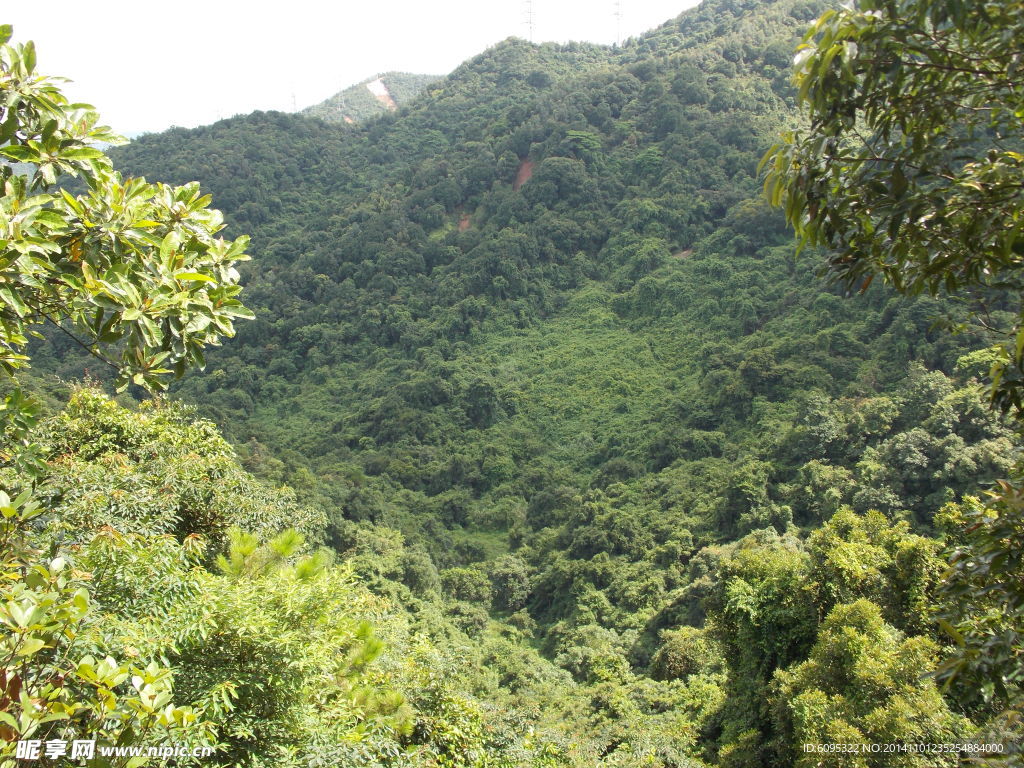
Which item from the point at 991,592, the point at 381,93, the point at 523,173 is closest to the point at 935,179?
the point at 991,592

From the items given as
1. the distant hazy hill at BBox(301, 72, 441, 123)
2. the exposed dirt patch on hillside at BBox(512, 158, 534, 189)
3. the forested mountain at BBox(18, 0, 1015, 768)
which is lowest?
the forested mountain at BBox(18, 0, 1015, 768)

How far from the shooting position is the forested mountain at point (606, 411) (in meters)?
8.98

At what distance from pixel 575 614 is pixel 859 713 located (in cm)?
1314

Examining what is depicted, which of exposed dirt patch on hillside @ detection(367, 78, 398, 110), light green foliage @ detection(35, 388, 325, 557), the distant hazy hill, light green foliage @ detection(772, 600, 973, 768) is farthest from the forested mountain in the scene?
exposed dirt patch on hillside @ detection(367, 78, 398, 110)

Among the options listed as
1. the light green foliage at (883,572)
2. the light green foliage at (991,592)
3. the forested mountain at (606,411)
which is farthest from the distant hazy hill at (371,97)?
the light green foliage at (991,592)

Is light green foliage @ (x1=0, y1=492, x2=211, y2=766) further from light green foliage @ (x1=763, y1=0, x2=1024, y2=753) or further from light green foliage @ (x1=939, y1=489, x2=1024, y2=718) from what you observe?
light green foliage @ (x1=763, y1=0, x2=1024, y2=753)

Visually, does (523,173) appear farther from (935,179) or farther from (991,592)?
(991,592)

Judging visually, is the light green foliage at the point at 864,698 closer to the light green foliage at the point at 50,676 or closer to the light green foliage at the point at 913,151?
the light green foliage at the point at 913,151

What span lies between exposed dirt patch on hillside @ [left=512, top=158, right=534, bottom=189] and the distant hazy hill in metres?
36.5

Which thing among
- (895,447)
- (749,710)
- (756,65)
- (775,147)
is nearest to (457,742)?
(749,710)

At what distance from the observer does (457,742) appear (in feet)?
22.8

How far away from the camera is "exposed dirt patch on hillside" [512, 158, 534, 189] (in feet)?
130

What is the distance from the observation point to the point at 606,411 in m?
29.4

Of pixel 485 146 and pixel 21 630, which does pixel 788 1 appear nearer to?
pixel 485 146
